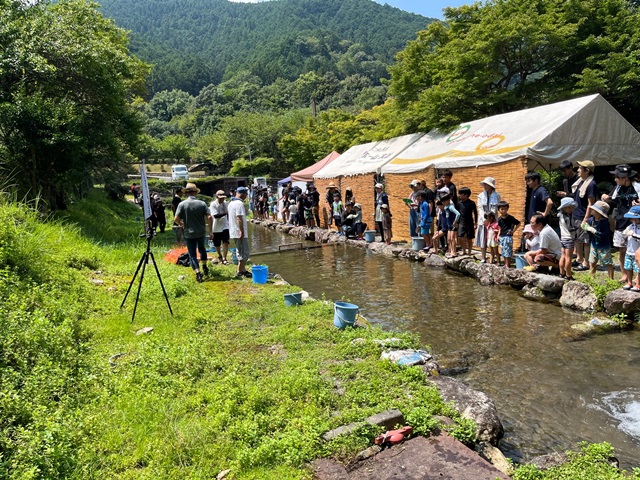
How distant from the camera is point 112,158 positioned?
14531 millimetres

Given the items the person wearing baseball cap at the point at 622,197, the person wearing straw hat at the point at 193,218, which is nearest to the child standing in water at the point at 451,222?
the person wearing baseball cap at the point at 622,197

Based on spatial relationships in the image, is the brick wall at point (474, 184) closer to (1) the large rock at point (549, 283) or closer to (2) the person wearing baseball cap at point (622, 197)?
(1) the large rock at point (549, 283)

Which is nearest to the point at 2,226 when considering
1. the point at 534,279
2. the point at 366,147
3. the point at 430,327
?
the point at 430,327

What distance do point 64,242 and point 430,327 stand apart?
295 inches

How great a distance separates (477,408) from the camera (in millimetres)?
3531

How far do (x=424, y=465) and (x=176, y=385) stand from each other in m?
2.40

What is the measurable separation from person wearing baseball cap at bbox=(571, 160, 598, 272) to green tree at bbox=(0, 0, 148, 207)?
12.1 metres

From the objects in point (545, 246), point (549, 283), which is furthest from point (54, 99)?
point (549, 283)

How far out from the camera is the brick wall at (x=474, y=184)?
9.15 m

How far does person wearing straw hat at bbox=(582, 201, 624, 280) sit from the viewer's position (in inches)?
254

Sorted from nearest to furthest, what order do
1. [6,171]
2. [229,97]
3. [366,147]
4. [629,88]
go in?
[6,171] < [629,88] < [366,147] < [229,97]

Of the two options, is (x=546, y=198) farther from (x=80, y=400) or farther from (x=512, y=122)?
(x=80, y=400)

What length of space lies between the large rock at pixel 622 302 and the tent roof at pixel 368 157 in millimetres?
9024

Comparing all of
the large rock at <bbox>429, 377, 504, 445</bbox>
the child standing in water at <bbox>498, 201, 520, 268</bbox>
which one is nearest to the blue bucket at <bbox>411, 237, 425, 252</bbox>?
the child standing in water at <bbox>498, 201, 520, 268</bbox>
